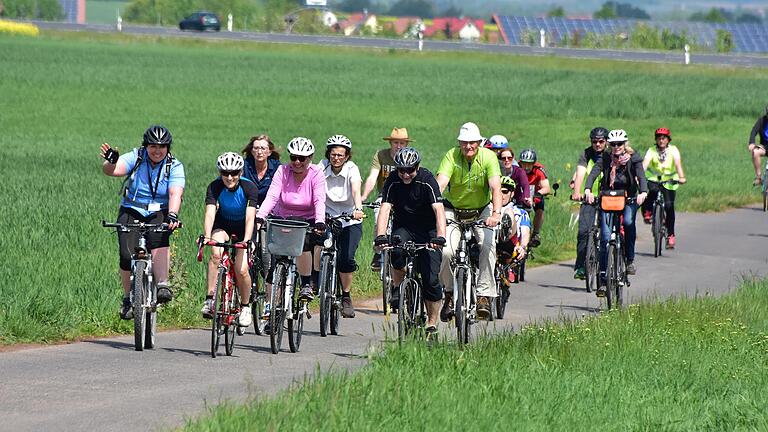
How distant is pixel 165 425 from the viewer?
9.13 meters

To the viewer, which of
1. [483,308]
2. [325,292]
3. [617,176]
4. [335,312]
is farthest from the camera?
[617,176]

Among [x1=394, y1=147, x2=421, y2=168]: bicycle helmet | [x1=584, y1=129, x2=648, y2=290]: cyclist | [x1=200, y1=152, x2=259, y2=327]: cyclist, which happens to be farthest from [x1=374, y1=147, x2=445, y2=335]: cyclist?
[x1=584, y1=129, x2=648, y2=290]: cyclist

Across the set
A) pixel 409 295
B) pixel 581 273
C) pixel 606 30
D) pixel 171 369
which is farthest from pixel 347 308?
pixel 606 30

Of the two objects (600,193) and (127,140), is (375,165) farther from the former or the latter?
(127,140)

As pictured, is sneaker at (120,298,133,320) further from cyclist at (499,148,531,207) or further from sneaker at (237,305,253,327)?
cyclist at (499,148,531,207)

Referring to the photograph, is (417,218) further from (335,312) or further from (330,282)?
(335,312)

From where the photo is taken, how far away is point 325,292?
14.3 m

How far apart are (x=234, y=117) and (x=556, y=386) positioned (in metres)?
40.5

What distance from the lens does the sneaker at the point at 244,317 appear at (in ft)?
42.9

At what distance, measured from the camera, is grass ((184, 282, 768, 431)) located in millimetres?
9336

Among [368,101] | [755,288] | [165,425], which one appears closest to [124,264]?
[165,425]

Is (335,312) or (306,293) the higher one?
(306,293)

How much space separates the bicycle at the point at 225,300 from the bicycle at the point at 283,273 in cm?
27

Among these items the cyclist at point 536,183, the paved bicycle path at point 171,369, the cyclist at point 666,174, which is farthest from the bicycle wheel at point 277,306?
the cyclist at point 666,174
